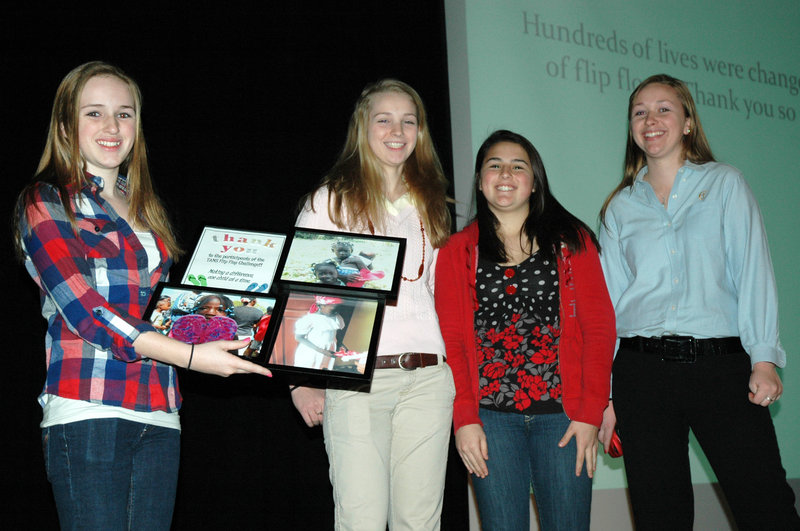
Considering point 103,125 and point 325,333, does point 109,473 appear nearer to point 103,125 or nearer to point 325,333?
point 325,333

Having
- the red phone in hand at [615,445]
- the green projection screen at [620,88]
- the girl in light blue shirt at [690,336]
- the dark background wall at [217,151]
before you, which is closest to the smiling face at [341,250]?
the dark background wall at [217,151]

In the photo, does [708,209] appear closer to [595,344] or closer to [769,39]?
[595,344]

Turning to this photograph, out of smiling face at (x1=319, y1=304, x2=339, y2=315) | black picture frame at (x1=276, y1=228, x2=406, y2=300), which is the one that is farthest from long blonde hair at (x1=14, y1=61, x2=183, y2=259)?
smiling face at (x1=319, y1=304, x2=339, y2=315)

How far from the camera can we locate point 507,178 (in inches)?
86.0

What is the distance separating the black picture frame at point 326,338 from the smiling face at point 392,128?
1.81ft

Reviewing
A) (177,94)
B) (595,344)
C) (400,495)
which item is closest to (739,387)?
(595,344)

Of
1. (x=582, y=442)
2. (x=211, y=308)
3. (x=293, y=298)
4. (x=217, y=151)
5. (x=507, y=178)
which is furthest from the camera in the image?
(x=217, y=151)

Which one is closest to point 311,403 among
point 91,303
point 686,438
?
point 91,303

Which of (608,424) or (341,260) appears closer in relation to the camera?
(341,260)

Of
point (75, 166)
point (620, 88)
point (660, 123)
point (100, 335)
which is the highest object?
point (620, 88)

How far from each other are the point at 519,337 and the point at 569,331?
0.16m

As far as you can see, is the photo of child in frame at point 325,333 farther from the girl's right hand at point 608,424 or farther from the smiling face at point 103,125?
the girl's right hand at point 608,424

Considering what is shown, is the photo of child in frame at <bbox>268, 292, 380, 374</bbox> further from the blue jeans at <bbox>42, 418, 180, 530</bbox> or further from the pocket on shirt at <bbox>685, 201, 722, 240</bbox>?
the pocket on shirt at <bbox>685, 201, 722, 240</bbox>

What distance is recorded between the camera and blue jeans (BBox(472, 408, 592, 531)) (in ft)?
6.26
